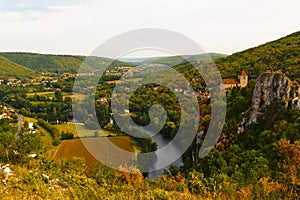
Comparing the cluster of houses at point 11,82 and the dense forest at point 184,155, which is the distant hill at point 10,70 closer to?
the cluster of houses at point 11,82

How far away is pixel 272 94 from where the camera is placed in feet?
69.5

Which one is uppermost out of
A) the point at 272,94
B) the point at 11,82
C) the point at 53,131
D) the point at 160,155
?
the point at 11,82

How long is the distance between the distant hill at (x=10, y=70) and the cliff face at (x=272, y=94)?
111m

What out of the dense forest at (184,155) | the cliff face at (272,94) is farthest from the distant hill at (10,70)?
the cliff face at (272,94)

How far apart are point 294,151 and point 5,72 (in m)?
126

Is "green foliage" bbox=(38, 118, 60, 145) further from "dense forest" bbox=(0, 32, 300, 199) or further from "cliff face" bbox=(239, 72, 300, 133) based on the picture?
"cliff face" bbox=(239, 72, 300, 133)

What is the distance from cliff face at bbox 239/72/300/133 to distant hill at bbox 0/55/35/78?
11095cm

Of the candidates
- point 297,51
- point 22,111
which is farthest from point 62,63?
point 297,51

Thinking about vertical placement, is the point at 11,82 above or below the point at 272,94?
above

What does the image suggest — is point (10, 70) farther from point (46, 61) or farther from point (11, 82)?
point (46, 61)

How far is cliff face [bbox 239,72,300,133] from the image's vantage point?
1986 centimetres

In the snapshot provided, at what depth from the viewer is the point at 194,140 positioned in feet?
92.9

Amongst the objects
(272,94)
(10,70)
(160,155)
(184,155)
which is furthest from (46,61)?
(272,94)

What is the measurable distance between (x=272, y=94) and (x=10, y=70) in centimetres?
12344
